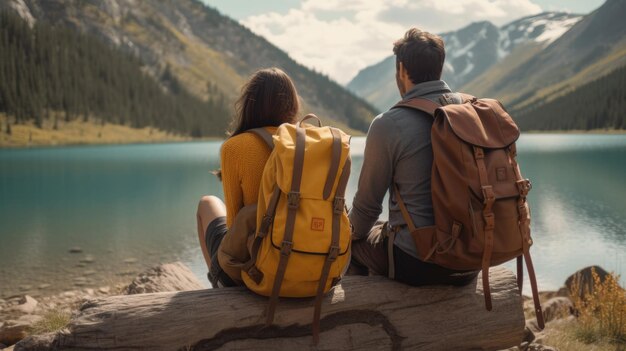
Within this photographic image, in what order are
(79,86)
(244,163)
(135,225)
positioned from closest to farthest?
1. (244,163)
2. (135,225)
3. (79,86)

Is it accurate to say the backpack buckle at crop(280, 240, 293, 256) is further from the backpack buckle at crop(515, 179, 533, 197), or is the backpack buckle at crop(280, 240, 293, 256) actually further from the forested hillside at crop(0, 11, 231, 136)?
the forested hillside at crop(0, 11, 231, 136)

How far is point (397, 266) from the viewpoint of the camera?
420 centimetres

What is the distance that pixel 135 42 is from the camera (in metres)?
178

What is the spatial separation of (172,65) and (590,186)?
174m

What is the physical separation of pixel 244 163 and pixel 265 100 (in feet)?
1.95

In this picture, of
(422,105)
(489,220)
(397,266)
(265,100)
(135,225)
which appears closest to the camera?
(489,220)

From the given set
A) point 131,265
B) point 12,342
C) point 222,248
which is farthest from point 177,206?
point 222,248

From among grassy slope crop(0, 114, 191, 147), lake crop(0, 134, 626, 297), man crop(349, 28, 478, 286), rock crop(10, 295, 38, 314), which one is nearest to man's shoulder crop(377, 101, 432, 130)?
man crop(349, 28, 478, 286)

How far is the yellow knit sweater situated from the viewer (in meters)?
3.81

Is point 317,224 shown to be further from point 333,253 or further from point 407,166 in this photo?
point 407,166

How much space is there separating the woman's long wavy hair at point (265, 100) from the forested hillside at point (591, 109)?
138 m

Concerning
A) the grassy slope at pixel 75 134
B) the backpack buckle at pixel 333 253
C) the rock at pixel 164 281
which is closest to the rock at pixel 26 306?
the rock at pixel 164 281

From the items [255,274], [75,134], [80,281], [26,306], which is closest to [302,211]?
[255,274]

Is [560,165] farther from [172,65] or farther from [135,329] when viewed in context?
[172,65]
